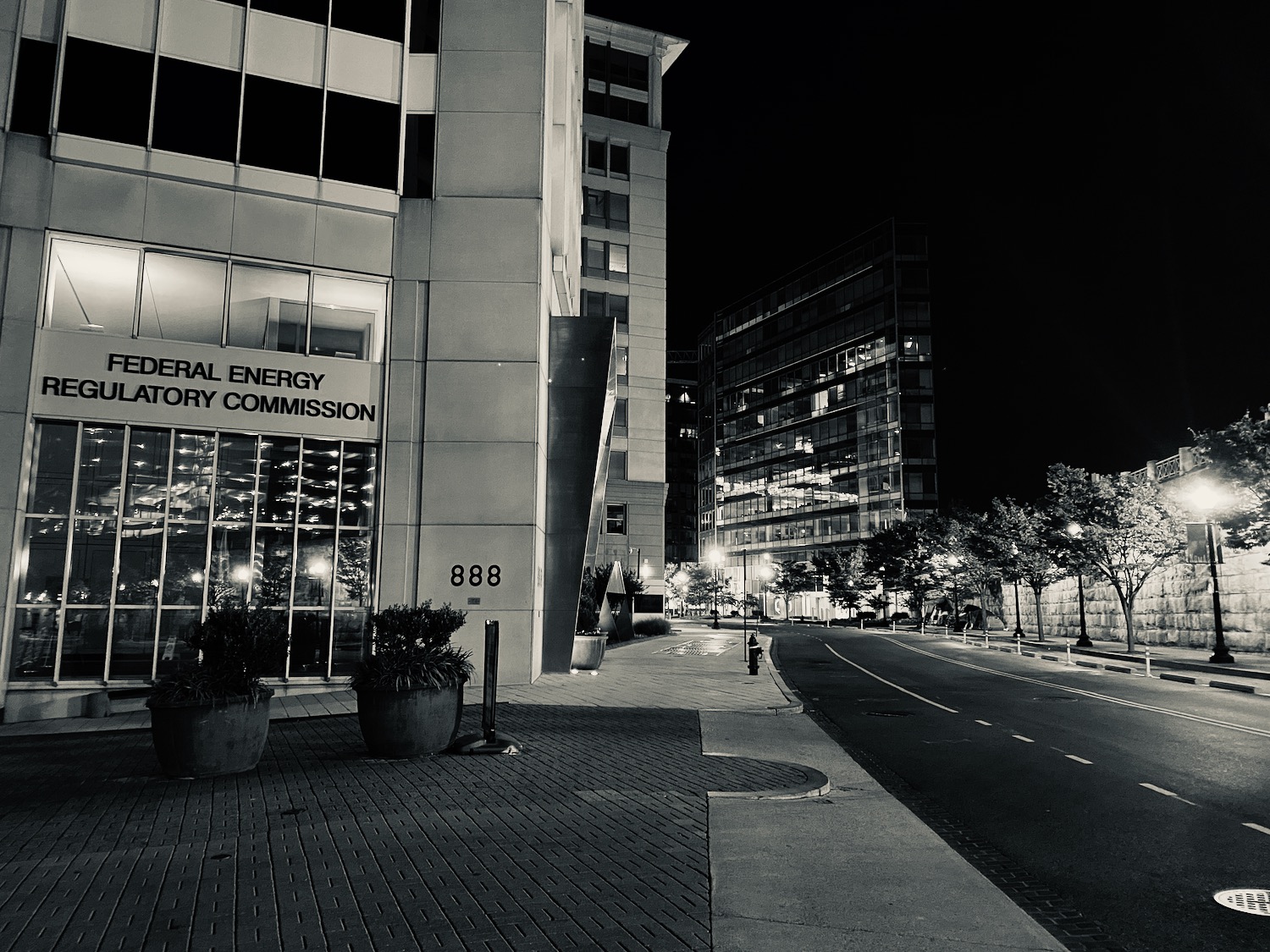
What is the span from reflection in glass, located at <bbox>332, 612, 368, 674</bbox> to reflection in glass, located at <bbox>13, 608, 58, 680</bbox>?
211 inches

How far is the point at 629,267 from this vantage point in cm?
6725

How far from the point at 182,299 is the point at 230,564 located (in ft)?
19.3

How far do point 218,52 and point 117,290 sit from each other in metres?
5.91

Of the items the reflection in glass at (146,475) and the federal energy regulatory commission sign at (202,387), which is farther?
the reflection in glass at (146,475)

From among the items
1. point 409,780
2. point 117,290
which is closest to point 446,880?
point 409,780

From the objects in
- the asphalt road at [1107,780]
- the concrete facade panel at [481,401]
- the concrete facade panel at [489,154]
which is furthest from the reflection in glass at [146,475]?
the asphalt road at [1107,780]

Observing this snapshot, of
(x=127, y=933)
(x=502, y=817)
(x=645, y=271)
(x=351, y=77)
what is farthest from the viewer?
(x=645, y=271)

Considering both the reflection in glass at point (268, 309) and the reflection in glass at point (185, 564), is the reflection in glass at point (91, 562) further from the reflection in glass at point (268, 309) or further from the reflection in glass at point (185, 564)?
the reflection in glass at point (268, 309)

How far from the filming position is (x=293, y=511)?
66.6 ft

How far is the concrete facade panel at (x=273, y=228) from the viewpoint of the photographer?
2044 centimetres

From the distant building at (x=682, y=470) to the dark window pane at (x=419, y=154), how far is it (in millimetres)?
155211

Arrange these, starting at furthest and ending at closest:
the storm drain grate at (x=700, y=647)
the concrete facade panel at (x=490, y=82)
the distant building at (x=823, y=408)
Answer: the distant building at (x=823, y=408) < the storm drain grate at (x=700, y=647) < the concrete facade panel at (x=490, y=82)

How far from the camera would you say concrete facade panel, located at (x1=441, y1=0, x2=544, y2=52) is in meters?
22.9

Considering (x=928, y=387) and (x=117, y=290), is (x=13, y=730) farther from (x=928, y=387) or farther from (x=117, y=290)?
(x=928, y=387)
